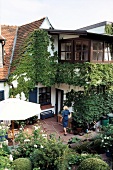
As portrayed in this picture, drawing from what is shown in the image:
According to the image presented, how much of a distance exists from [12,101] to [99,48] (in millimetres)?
8031

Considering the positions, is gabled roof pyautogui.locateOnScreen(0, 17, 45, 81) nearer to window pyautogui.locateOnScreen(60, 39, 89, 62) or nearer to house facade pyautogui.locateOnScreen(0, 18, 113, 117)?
house facade pyautogui.locateOnScreen(0, 18, 113, 117)

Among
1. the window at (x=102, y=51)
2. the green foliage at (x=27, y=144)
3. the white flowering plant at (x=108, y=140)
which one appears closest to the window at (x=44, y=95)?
the window at (x=102, y=51)

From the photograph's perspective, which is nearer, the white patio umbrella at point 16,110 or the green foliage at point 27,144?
the green foliage at point 27,144

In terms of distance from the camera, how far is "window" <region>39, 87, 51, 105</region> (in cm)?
1549

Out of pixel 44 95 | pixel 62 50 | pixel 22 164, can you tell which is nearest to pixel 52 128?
pixel 44 95

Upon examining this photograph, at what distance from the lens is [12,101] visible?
8.67 m

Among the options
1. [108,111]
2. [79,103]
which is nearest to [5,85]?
[79,103]

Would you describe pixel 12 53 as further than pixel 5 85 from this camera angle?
Yes

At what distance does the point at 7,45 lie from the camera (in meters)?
15.8

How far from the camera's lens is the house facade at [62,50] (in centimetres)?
1322

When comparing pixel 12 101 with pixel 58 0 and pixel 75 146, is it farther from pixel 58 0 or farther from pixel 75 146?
pixel 58 0

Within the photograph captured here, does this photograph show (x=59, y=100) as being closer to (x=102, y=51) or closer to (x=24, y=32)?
(x=102, y=51)

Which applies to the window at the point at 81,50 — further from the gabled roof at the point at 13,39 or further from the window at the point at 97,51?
the gabled roof at the point at 13,39

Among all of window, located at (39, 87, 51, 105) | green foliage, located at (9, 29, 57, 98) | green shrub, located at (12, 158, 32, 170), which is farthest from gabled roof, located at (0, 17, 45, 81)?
green shrub, located at (12, 158, 32, 170)
